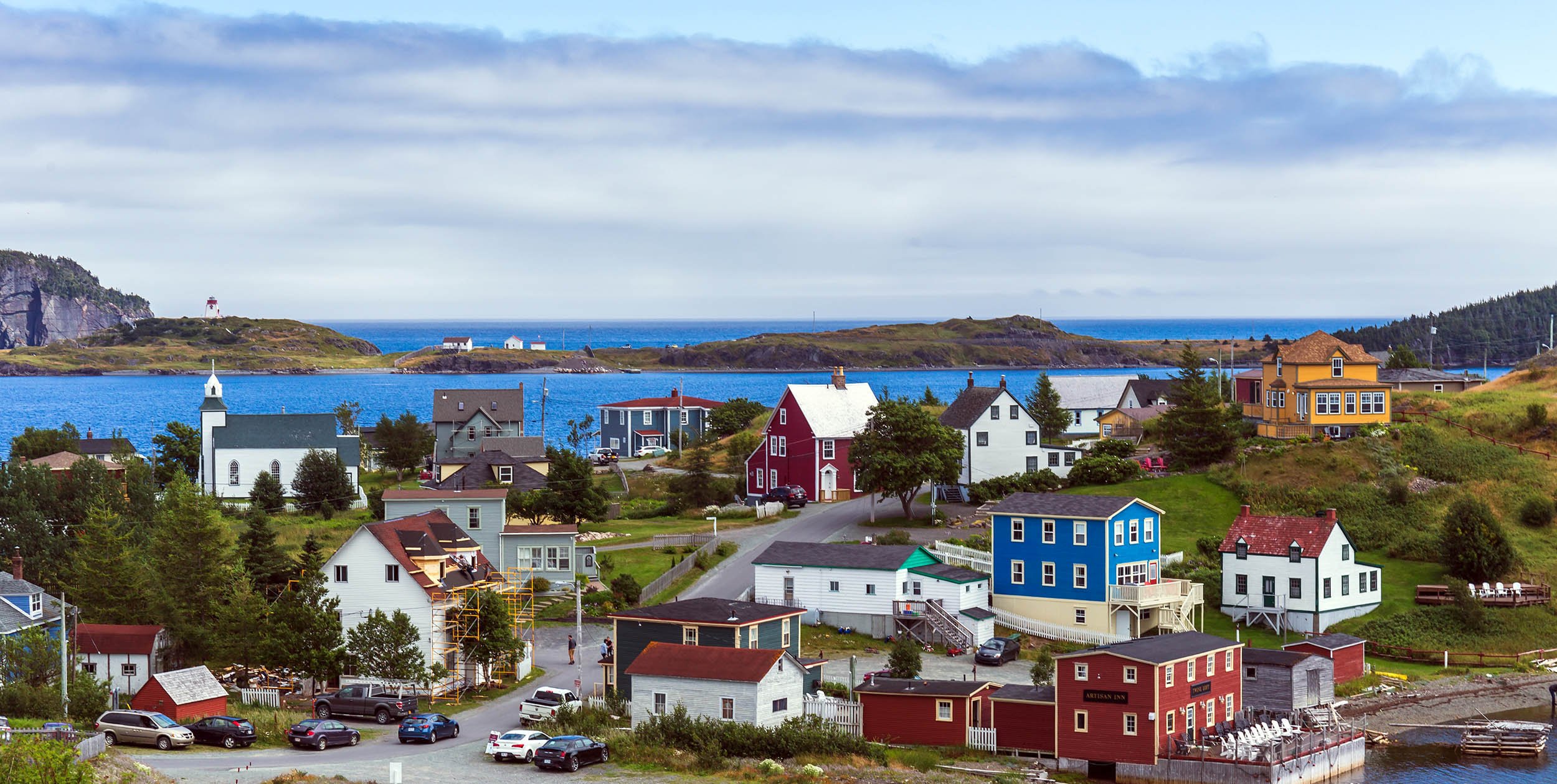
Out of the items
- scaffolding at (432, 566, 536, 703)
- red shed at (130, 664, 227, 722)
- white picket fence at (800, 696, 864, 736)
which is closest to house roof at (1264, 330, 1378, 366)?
→ white picket fence at (800, 696, 864, 736)

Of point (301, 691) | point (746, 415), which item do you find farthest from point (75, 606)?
point (746, 415)

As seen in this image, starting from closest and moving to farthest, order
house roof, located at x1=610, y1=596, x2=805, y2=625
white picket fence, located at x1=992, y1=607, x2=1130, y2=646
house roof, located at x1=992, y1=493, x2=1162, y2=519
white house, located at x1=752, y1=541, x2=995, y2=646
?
1. house roof, located at x1=610, y1=596, x2=805, y2=625
2. white picket fence, located at x1=992, y1=607, x2=1130, y2=646
3. white house, located at x1=752, y1=541, x2=995, y2=646
4. house roof, located at x1=992, y1=493, x2=1162, y2=519

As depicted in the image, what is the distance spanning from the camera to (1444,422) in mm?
86438

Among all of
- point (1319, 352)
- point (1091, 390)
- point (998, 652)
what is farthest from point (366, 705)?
point (1091, 390)

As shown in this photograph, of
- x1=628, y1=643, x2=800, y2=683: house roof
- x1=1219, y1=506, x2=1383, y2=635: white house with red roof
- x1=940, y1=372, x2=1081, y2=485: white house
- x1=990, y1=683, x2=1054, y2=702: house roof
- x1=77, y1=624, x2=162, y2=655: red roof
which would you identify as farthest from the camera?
x1=940, y1=372, x2=1081, y2=485: white house

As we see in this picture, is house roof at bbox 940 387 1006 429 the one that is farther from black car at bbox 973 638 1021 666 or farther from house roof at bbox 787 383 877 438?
black car at bbox 973 638 1021 666

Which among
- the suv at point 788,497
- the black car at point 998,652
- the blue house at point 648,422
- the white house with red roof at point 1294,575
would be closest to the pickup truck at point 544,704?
the black car at point 998,652

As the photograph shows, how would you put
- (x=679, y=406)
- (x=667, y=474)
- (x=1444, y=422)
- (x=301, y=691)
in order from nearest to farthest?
(x=301, y=691), (x=1444, y=422), (x=667, y=474), (x=679, y=406)

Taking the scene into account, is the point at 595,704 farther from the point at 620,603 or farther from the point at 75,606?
the point at 75,606

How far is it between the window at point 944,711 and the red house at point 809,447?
42.2 m

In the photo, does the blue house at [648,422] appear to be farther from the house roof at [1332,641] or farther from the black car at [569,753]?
the black car at [569,753]

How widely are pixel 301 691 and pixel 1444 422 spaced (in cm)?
6315

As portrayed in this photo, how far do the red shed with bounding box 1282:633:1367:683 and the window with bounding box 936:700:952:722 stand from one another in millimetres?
14828

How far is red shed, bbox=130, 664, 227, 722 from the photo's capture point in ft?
161
